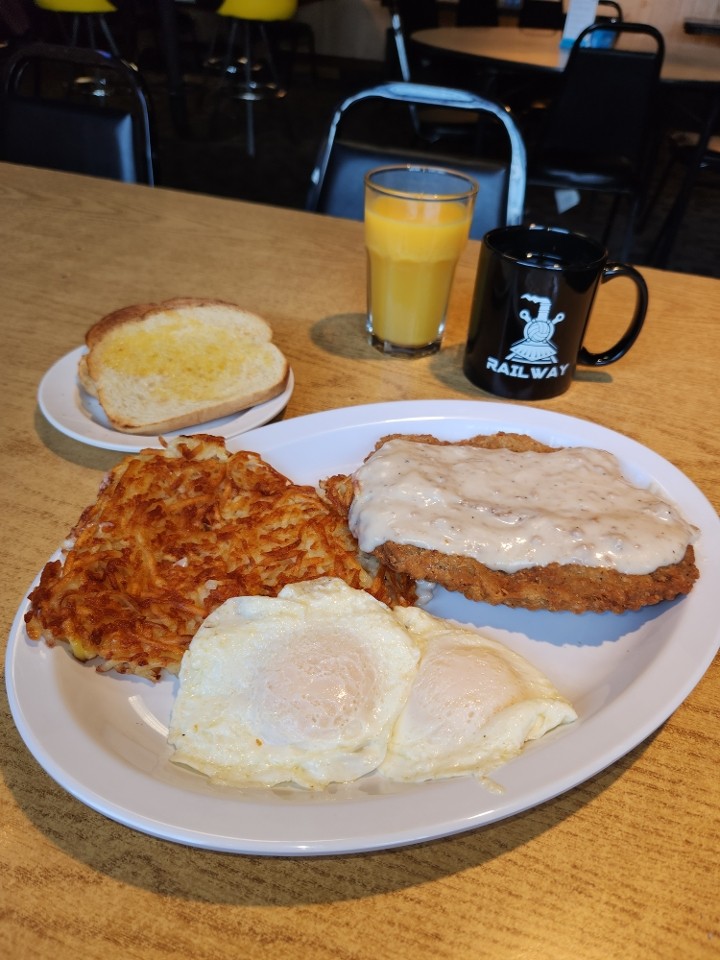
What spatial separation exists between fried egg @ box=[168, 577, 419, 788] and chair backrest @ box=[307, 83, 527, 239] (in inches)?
66.1

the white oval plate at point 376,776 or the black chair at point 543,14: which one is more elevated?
the black chair at point 543,14

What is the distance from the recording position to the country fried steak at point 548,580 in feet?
3.18

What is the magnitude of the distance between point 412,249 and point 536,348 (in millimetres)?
358

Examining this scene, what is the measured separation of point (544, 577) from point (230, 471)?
1.66 feet

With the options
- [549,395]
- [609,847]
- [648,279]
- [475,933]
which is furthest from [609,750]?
[648,279]

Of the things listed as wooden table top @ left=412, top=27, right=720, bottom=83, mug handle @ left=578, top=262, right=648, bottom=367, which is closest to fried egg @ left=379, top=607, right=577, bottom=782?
mug handle @ left=578, top=262, right=648, bottom=367

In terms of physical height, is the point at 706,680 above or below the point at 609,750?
below

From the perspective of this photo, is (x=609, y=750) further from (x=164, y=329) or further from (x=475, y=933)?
(x=164, y=329)

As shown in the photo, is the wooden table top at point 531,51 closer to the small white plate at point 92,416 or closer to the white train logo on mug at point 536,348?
the white train logo on mug at point 536,348

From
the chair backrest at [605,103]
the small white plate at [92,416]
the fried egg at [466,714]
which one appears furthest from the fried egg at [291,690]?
the chair backrest at [605,103]

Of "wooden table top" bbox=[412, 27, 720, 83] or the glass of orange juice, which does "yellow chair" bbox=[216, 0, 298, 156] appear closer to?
"wooden table top" bbox=[412, 27, 720, 83]

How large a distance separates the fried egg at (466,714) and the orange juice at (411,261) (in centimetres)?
94

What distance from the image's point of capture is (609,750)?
2.44ft

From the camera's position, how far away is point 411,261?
157 cm
